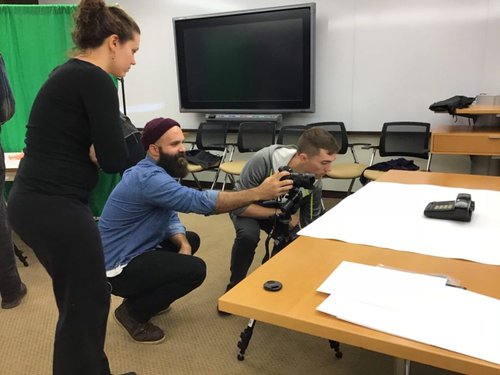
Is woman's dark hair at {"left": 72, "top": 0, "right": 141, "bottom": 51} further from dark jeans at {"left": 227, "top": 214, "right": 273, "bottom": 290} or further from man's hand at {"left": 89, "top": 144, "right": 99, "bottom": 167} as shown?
dark jeans at {"left": 227, "top": 214, "right": 273, "bottom": 290}

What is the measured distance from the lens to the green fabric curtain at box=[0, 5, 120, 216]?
349 centimetres

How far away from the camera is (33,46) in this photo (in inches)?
140

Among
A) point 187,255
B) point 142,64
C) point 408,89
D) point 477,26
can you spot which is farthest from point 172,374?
point 142,64

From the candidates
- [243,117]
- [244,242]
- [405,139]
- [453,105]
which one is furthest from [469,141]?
[243,117]

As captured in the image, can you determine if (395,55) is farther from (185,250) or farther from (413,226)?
(413,226)

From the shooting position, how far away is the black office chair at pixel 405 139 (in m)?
3.77

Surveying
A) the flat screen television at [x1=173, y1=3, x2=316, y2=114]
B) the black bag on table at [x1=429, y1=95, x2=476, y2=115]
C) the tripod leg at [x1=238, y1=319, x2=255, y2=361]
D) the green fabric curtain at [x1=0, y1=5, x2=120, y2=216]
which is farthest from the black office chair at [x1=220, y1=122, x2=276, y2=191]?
the tripod leg at [x1=238, y1=319, x2=255, y2=361]

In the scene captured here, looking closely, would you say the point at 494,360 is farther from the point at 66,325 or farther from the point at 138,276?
the point at 138,276

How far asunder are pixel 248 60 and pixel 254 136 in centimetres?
85

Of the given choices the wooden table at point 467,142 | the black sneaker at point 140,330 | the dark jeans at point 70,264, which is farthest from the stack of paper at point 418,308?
the wooden table at point 467,142

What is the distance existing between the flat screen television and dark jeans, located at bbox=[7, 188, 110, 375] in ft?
11.0

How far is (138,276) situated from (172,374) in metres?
0.43

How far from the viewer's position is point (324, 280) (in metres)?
0.99

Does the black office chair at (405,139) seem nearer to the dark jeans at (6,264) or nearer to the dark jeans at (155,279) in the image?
the dark jeans at (155,279)
